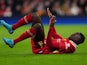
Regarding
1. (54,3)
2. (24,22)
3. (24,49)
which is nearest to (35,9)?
(54,3)

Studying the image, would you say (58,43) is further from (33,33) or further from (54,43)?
(33,33)

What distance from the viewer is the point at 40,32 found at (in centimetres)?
942

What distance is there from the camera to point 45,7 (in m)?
23.5

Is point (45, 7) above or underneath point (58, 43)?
underneath

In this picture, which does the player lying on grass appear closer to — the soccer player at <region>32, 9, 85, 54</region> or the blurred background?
the soccer player at <region>32, 9, 85, 54</region>

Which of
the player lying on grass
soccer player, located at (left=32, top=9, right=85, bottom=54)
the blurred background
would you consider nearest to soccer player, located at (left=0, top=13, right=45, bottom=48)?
the player lying on grass

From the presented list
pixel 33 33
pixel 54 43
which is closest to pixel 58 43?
pixel 54 43

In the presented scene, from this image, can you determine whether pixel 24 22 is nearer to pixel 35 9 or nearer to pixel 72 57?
pixel 72 57

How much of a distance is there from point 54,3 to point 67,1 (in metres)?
0.73

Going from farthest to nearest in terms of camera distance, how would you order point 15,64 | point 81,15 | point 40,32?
point 81,15 < point 40,32 < point 15,64

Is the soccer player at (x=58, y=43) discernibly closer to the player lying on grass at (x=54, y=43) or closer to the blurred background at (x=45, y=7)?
the player lying on grass at (x=54, y=43)

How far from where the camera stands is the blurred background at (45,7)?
75.7 feet

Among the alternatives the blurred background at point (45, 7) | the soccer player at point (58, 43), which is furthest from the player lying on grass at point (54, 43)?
the blurred background at point (45, 7)

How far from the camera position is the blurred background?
23078mm
